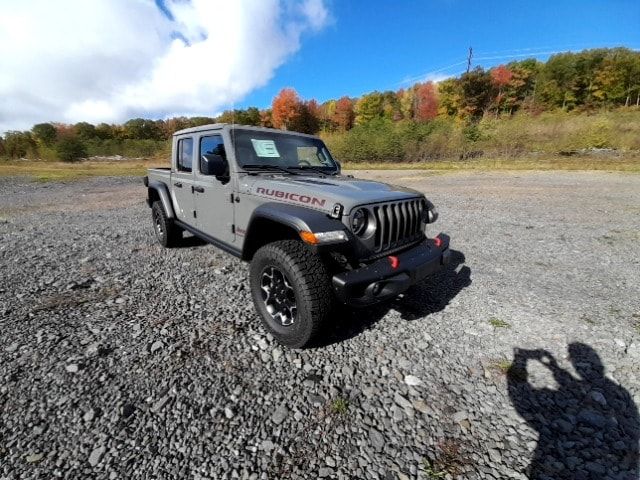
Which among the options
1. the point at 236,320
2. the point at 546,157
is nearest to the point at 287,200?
the point at 236,320

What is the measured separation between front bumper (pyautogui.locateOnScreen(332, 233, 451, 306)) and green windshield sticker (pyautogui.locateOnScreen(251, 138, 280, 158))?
196cm

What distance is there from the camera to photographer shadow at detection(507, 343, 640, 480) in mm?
1807

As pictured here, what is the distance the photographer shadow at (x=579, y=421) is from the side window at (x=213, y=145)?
3.62 meters

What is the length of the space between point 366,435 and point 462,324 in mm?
1730

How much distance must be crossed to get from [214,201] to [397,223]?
7.39 feet

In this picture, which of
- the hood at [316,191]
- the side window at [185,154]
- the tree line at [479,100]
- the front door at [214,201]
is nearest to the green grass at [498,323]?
the hood at [316,191]

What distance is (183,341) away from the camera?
115 inches

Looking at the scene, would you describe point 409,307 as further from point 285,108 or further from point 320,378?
point 285,108

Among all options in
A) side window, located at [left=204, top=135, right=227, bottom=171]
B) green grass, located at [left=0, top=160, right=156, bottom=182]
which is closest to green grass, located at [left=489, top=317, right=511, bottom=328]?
side window, located at [left=204, top=135, right=227, bottom=171]

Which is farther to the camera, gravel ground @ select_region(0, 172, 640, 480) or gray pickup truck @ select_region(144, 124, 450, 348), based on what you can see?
gray pickup truck @ select_region(144, 124, 450, 348)

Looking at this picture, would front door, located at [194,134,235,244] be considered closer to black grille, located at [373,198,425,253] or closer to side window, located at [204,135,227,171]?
side window, located at [204,135,227,171]

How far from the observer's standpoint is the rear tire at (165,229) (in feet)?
17.2

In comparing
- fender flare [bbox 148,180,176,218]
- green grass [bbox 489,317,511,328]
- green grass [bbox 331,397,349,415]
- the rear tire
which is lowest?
green grass [bbox 331,397,349,415]

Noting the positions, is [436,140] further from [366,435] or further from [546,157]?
[366,435]
